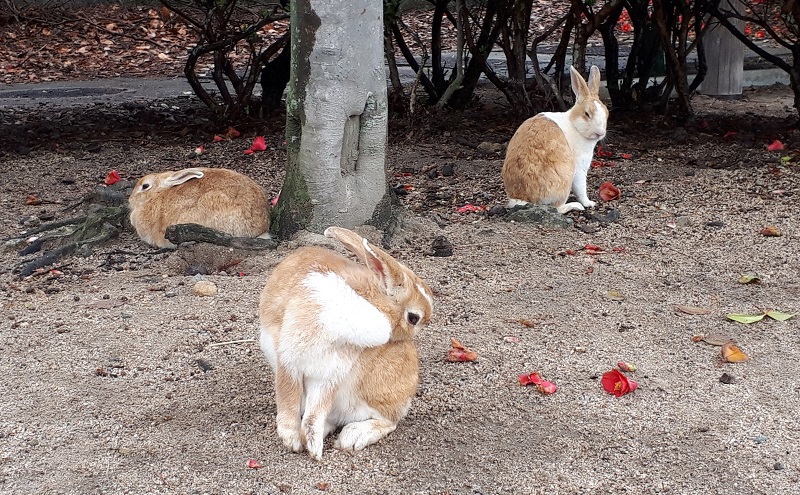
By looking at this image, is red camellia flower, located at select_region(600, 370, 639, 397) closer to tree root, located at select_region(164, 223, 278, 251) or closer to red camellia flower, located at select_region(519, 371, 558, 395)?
red camellia flower, located at select_region(519, 371, 558, 395)

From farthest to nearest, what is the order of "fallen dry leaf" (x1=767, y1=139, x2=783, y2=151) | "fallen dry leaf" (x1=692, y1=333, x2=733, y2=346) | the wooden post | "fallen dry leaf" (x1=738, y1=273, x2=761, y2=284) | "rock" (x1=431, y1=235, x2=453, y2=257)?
the wooden post, "fallen dry leaf" (x1=767, y1=139, x2=783, y2=151), "rock" (x1=431, y1=235, x2=453, y2=257), "fallen dry leaf" (x1=738, y1=273, x2=761, y2=284), "fallen dry leaf" (x1=692, y1=333, x2=733, y2=346)

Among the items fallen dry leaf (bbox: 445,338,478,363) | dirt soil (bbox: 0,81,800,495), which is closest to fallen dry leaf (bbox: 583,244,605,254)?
dirt soil (bbox: 0,81,800,495)

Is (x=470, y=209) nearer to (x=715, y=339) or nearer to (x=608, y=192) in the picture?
(x=608, y=192)

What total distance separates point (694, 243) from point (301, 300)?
3662 mm

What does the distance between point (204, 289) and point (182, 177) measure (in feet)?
4.04

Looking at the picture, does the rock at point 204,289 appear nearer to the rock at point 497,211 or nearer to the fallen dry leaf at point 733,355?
the rock at point 497,211

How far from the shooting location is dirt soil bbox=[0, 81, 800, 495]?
3480 millimetres

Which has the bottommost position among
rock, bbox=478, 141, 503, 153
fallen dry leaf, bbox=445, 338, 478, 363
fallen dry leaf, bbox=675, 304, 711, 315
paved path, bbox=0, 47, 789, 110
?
fallen dry leaf, bbox=445, 338, 478, 363

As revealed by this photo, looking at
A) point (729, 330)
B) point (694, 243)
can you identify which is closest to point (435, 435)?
point (729, 330)

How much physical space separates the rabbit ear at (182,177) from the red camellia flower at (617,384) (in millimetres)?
3190

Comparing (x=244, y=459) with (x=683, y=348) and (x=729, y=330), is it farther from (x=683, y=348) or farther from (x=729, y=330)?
(x=729, y=330)

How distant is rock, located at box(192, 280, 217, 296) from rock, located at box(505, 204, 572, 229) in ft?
7.70

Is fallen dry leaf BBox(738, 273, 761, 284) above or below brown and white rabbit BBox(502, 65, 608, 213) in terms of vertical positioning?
below

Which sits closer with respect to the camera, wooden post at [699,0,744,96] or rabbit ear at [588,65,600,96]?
rabbit ear at [588,65,600,96]
